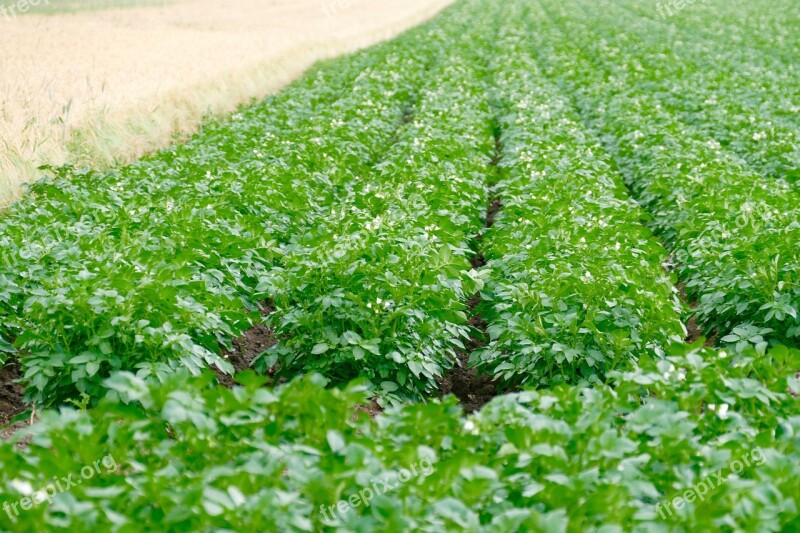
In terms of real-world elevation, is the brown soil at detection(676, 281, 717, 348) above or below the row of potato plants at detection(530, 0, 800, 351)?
below

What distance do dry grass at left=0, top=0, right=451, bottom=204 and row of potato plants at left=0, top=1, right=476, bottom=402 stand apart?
1.33 m

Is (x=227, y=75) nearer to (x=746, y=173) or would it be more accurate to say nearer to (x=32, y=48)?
(x=32, y=48)

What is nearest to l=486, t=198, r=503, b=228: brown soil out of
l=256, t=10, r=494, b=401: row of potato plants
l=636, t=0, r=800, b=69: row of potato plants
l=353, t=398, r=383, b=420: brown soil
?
l=256, t=10, r=494, b=401: row of potato plants

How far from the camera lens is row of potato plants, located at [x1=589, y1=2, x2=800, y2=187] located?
1051 centimetres

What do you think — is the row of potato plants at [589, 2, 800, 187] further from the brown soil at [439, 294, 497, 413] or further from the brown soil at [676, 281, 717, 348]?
the brown soil at [439, 294, 497, 413]

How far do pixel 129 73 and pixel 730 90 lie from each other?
11.0 meters

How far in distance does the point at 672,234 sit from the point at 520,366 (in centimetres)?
360

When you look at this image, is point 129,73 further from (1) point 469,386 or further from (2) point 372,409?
(2) point 372,409

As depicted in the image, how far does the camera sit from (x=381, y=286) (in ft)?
17.3

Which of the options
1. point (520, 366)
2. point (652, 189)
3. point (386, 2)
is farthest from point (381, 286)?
point (386, 2)

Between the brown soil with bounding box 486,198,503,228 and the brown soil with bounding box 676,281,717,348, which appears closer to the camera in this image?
the brown soil with bounding box 676,281,717,348

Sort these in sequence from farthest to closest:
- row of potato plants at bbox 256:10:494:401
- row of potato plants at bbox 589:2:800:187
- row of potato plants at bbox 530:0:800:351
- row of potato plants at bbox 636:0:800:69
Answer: row of potato plants at bbox 636:0:800:69 < row of potato plants at bbox 589:2:800:187 < row of potato plants at bbox 530:0:800:351 < row of potato plants at bbox 256:10:494:401

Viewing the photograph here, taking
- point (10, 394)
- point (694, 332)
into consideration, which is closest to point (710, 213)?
point (694, 332)

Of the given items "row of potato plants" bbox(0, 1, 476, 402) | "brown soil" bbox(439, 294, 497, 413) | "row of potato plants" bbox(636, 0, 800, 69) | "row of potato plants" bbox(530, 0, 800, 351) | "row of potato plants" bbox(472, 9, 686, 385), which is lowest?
"row of potato plants" bbox(636, 0, 800, 69)
